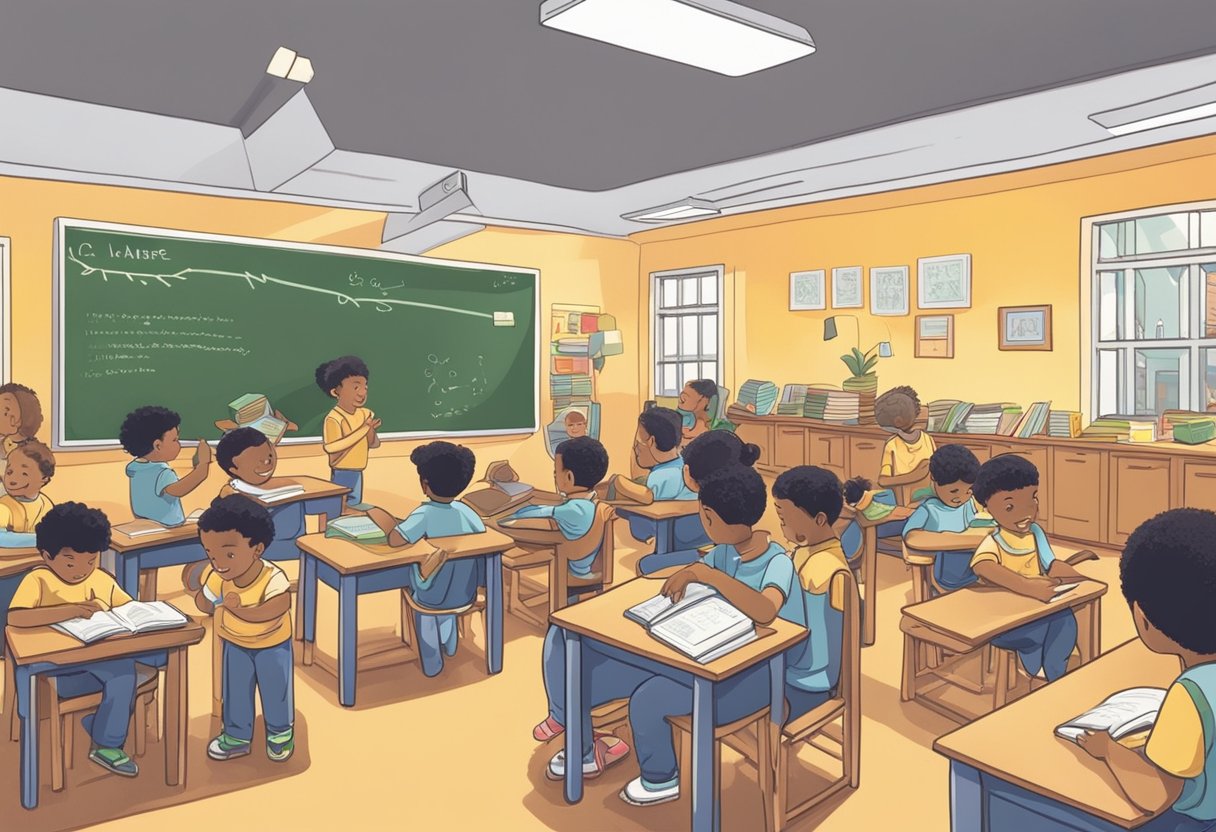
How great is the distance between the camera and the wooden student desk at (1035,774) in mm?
1414

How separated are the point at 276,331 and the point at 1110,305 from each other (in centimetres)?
641

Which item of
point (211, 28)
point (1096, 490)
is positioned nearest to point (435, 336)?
point (211, 28)

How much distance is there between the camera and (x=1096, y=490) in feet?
18.9

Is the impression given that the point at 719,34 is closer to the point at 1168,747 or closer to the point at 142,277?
the point at 1168,747

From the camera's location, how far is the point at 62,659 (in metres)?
2.27

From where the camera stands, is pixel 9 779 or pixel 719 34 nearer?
pixel 9 779

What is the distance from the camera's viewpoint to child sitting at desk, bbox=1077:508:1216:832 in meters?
1.38

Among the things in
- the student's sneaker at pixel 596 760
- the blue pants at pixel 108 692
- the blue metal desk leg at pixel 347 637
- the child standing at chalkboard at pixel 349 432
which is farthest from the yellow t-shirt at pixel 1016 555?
the child standing at chalkboard at pixel 349 432

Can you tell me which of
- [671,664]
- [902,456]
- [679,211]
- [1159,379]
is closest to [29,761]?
[671,664]

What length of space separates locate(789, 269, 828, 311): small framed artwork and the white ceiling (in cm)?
136

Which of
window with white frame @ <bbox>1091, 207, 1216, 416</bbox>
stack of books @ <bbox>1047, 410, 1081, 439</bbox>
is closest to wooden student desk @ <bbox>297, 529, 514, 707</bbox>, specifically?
stack of books @ <bbox>1047, 410, 1081, 439</bbox>

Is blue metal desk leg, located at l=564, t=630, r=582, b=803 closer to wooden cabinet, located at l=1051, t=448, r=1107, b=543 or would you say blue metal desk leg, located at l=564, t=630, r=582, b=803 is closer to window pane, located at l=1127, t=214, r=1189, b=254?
wooden cabinet, located at l=1051, t=448, r=1107, b=543

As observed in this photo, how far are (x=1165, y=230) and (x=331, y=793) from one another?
644cm

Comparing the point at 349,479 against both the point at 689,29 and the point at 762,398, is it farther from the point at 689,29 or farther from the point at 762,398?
the point at 762,398
